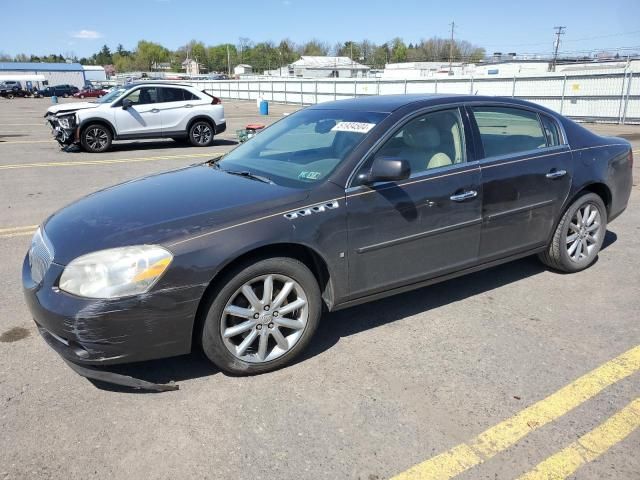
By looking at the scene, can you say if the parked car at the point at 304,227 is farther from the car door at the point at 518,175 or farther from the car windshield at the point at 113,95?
the car windshield at the point at 113,95

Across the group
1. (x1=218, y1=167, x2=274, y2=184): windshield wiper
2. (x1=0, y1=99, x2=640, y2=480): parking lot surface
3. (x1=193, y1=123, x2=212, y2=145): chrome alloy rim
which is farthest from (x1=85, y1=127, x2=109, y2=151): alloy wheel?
(x1=218, y1=167, x2=274, y2=184): windshield wiper

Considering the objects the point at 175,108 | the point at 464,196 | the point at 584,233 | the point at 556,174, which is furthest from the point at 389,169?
the point at 175,108

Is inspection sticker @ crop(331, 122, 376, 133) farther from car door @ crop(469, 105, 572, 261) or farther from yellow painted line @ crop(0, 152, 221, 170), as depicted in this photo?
yellow painted line @ crop(0, 152, 221, 170)

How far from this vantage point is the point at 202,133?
14.5 metres

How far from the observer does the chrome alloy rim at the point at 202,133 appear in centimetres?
1440

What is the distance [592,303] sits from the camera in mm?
4121

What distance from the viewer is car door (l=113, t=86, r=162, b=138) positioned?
1323 centimetres

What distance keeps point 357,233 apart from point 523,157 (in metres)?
1.70

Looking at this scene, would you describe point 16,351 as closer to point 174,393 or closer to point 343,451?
point 174,393

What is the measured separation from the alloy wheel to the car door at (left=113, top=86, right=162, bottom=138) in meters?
0.39

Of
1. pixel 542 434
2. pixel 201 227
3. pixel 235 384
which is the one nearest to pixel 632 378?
pixel 542 434

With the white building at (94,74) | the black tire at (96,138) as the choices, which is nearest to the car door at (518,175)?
the black tire at (96,138)

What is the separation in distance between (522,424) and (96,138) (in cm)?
1268

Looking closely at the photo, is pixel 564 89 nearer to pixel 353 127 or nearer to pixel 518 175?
pixel 518 175
